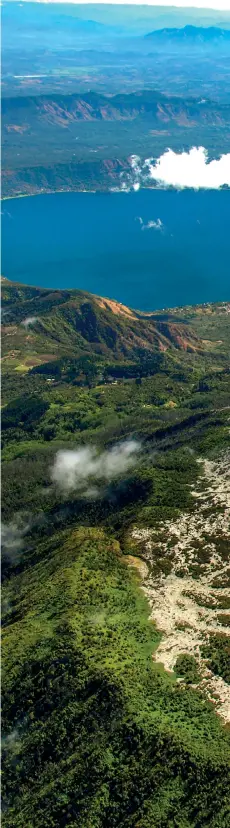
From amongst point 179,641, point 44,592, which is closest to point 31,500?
point 44,592

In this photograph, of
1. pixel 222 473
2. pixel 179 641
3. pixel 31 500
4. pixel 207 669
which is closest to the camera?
pixel 207 669

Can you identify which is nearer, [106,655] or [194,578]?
[106,655]

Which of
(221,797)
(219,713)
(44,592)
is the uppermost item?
(44,592)

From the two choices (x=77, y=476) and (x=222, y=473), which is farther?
(x=77, y=476)

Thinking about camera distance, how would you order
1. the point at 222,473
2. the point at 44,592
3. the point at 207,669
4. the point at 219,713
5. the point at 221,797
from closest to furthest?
the point at 221,797
the point at 219,713
the point at 207,669
the point at 44,592
the point at 222,473

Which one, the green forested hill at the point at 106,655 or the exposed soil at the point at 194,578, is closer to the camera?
the green forested hill at the point at 106,655

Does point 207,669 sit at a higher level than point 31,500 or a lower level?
lower

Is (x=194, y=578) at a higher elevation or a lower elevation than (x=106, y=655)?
higher

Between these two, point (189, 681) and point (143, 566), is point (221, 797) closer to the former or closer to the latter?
point (189, 681)

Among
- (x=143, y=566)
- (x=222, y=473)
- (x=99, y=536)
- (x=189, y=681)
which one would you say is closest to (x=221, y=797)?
(x=189, y=681)

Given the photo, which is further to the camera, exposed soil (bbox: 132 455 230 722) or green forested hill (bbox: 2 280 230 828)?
exposed soil (bbox: 132 455 230 722)
